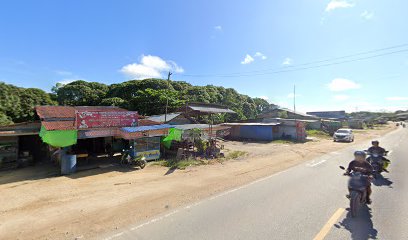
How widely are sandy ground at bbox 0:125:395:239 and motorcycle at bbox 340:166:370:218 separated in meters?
4.40

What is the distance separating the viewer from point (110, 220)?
6.48 metres

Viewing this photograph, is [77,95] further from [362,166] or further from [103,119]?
[362,166]

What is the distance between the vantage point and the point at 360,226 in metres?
5.58

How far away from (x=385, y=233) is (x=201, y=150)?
13878 mm

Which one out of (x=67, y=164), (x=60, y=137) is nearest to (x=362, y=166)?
(x=67, y=164)

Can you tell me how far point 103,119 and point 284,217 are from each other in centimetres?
1280

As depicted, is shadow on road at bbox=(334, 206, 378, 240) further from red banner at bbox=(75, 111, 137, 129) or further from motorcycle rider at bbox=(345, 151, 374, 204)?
red banner at bbox=(75, 111, 137, 129)

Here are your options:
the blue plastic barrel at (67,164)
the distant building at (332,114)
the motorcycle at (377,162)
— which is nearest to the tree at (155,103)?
the blue plastic barrel at (67,164)

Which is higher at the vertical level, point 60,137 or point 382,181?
point 60,137

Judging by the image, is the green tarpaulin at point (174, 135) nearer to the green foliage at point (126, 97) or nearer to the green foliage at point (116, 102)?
the green foliage at point (126, 97)

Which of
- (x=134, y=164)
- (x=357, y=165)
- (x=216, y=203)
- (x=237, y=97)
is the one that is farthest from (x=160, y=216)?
(x=237, y=97)

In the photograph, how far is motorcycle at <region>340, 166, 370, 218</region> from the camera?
6125mm

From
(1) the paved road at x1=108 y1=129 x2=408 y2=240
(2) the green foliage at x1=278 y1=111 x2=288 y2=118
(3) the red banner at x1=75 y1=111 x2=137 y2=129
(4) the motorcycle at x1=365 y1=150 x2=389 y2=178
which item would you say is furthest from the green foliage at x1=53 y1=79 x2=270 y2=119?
(1) the paved road at x1=108 y1=129 x2=408 y2=240

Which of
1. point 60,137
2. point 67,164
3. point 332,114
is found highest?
point 332,114
